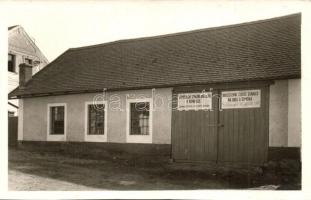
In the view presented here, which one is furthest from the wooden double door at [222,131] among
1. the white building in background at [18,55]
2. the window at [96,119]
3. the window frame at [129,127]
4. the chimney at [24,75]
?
the white building in background at [18,55]

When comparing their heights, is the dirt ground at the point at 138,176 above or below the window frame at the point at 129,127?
below

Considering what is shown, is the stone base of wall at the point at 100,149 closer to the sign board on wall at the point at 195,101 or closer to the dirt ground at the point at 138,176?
the dirt ground at the point at 138,176

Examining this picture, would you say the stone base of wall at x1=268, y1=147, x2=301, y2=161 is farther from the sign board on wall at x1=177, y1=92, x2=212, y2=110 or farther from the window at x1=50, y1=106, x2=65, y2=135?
the window at x1=50, y1=106, x2=65, y2=135

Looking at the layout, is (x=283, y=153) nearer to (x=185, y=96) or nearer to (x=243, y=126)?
(x=243, y=126)

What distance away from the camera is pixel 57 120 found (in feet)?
61.7

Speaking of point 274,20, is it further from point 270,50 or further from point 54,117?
point 54,117

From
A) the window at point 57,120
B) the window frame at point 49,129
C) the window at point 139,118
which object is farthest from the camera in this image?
the window at point 57,120

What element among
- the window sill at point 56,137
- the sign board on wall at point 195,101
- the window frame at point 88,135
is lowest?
the window sill at point 56,137

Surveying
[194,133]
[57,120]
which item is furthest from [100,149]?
[194,133]

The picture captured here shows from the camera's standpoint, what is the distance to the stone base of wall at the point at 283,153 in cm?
1214

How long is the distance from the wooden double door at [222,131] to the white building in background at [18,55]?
50.6ft
